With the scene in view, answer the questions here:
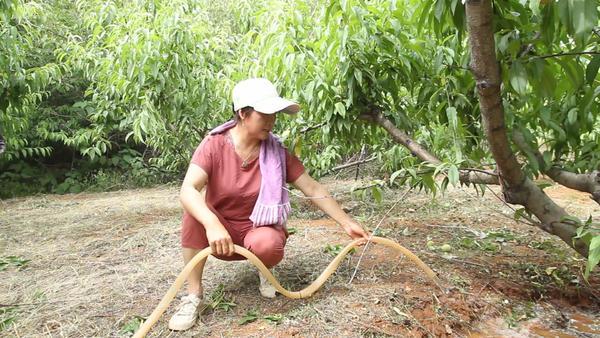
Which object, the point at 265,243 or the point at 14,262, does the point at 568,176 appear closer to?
the point at 265,243

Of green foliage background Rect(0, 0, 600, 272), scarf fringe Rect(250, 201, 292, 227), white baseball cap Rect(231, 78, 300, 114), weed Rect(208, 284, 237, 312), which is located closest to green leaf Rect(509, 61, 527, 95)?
green foliage background Rect(0, 0, 600, 272)

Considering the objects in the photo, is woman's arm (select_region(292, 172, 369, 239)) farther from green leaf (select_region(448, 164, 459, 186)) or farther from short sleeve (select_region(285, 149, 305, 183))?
green leaf (select_region(448, 164, 459, 186))

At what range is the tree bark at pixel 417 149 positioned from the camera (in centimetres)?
190

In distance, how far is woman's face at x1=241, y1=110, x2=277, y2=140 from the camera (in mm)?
1829

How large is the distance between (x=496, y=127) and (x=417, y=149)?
0.75 m

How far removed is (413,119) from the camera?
233 cm

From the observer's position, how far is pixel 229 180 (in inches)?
75.6

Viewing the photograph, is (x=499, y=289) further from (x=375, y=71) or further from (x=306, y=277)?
(x=375, y=71)

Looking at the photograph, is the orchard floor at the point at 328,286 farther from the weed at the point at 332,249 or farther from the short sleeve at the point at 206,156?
the short sleeve at the point at 206,156

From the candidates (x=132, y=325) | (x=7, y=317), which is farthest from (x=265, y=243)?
(x=7, y=317)

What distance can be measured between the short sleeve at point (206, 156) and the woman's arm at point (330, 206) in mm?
397

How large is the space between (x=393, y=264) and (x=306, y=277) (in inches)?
18.1

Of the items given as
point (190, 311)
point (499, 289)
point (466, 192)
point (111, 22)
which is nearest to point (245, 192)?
point (190, 311)

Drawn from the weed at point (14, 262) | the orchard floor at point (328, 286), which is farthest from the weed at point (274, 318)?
the weed at point (14, 262)
